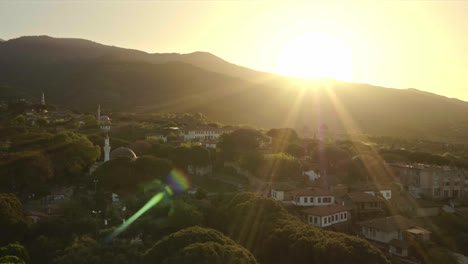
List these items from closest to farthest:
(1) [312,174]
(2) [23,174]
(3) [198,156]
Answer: (2) [23,174]
(3) [198,156]
(1) [312,174]

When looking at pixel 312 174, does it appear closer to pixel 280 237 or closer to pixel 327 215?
pixel 327 215

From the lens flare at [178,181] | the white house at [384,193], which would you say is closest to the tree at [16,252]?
the lens flare at [178,181]

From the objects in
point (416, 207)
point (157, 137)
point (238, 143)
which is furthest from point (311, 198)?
point (157, 137)

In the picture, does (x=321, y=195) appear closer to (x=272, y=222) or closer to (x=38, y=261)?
(x=272, y=222)

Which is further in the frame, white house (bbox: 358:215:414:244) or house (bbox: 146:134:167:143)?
house (bbox: 146:134:167:143)

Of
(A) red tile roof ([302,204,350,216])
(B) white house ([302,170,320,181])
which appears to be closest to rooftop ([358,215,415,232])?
(A) red tile roof ([302,204,350,216])

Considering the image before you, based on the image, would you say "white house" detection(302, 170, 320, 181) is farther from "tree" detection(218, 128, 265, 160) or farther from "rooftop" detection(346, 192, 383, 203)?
"rooftop" detection(346, 192, 383, 203)
